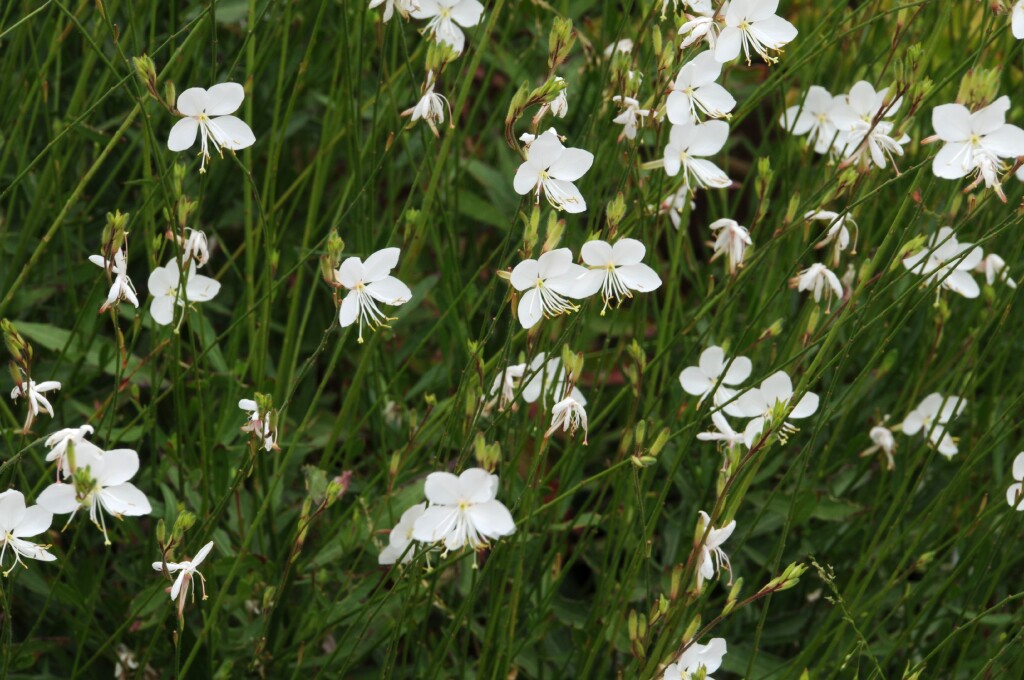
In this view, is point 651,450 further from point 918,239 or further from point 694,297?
point 694,297

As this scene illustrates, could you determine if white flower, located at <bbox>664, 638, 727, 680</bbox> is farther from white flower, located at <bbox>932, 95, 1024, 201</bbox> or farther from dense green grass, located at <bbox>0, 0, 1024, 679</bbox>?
white flower, located at <bbox>932, 95, 1024, 201</bbox>

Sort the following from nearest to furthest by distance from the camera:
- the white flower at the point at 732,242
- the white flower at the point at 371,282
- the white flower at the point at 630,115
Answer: the white flower at the point at 371,282 → the white flower at the point at 630,115 → the white flower at the point at 732,242

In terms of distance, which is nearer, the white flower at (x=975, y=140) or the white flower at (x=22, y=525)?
the white flower at (x=22, y=525)

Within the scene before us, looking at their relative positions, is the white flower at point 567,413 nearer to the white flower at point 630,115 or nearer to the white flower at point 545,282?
the white flower at point 545,282

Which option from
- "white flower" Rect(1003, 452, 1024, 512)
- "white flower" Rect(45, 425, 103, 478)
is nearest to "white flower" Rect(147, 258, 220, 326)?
"white flower" Rect(45, 425, 103, 478)

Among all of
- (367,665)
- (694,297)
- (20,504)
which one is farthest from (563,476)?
(694,297)

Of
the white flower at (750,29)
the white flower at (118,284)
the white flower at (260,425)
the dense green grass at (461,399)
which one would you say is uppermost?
the white flower at (750,29)

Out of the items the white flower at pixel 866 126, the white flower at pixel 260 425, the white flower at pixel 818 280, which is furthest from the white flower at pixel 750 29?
the white flower at pixel 260 425
